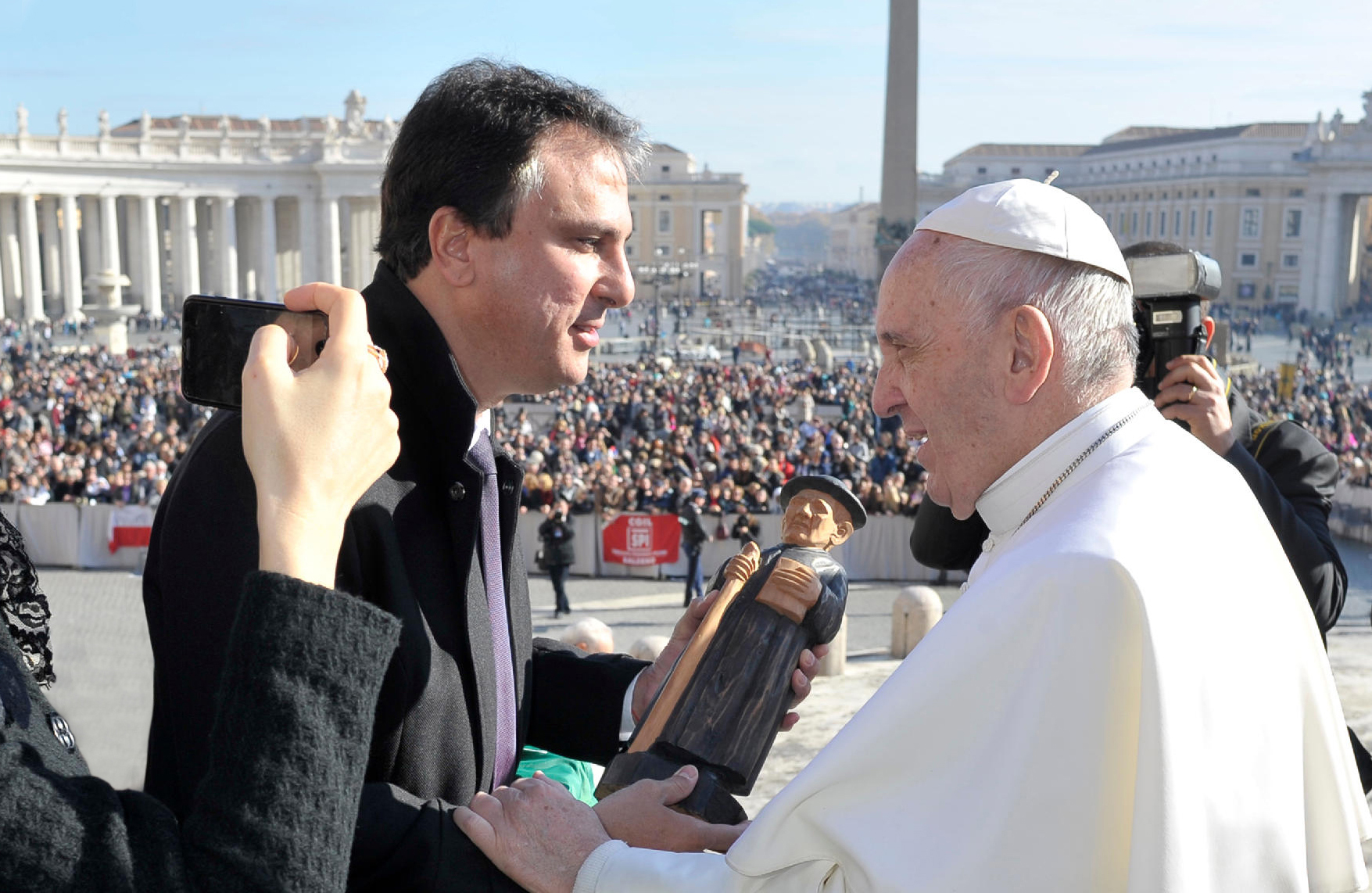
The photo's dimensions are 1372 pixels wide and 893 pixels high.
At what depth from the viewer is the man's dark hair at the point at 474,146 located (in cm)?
200

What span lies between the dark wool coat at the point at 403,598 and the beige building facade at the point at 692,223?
86.9 metres

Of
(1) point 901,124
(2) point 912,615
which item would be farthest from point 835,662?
(1) point 901,124

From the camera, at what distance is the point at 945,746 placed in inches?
60.2

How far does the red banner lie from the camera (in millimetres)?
13500

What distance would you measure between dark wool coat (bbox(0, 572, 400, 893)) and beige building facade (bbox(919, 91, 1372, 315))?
6034 cm

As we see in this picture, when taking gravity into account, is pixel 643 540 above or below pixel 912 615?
below

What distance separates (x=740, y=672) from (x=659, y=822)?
0.33m

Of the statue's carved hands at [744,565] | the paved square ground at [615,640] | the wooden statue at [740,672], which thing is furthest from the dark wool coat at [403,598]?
the paved square ground at [615,640]

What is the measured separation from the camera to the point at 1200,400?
3.02 metres

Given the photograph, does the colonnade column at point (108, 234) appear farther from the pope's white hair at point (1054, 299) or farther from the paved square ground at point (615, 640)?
the pope's white hair at point (1054, 299)

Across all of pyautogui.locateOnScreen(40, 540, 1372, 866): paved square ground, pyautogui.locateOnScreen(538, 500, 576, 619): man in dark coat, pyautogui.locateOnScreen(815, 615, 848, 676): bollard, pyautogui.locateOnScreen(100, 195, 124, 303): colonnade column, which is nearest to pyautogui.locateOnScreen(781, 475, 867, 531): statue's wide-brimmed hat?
pyautogui.locateOnScreen(40, 540, 1372, 866): paved square ground

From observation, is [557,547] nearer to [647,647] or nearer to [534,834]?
[647,647]

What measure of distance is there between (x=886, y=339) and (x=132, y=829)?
3.75ft

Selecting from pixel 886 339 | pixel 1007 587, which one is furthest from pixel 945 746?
pixel 886 339
